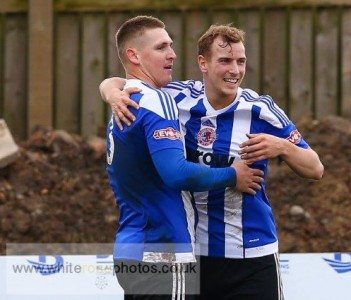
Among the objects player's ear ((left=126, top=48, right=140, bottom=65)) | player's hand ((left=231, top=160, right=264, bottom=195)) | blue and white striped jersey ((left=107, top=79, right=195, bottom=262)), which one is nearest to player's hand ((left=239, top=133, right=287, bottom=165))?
player's hand ((left=231, top=160, right=264, bottom=195))

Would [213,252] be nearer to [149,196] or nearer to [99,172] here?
[149,196]

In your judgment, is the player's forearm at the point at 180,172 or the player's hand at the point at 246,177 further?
the player's hand at the point at 246,177

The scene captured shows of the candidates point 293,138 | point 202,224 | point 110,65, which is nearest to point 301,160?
point 293,138

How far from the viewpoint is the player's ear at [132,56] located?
5.45 metres

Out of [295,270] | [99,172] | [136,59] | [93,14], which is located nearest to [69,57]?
[93,14]

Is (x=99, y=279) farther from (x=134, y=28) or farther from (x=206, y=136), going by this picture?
(x=134, y=28)

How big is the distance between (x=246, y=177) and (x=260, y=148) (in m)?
0.14

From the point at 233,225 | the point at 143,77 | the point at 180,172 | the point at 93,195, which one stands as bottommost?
the point at 93,195

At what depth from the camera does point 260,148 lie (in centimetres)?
534

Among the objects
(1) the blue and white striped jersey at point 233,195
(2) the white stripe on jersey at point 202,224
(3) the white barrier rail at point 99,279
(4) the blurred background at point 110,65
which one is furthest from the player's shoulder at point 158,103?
(4) the blurred background at point 110,65

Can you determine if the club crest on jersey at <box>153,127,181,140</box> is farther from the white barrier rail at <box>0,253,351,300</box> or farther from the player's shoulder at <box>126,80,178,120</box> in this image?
the white barrier rail at <box>0,253,351,300</box>

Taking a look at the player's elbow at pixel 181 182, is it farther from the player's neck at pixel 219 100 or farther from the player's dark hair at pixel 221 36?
the player's dark hair at pixel 221 36

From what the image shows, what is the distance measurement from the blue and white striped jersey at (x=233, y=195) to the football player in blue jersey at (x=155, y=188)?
0.60ft

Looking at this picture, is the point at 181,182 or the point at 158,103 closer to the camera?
the point at 181,182
